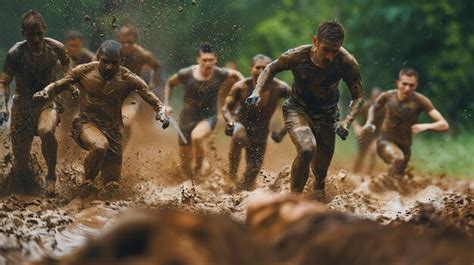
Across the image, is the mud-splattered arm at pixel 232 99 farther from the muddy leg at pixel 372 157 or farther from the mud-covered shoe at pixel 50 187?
the muddy leg at pixel 372 157

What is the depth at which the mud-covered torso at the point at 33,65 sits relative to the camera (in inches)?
499

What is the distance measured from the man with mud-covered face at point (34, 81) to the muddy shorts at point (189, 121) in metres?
2.57

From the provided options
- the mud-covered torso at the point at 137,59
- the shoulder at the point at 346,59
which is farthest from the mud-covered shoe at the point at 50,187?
the shoulder at the point at 346,59

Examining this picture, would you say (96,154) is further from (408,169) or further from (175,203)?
(408,169)

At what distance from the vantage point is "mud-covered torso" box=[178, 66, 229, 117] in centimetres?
1502

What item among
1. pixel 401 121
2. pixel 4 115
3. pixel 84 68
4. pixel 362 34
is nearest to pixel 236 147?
pixel 401 121

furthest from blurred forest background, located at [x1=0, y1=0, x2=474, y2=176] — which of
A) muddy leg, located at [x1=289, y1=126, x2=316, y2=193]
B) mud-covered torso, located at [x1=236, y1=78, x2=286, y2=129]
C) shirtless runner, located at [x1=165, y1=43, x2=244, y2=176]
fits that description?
muddy leg, located at [x1=289, y1=126, x2=316, y2=193]

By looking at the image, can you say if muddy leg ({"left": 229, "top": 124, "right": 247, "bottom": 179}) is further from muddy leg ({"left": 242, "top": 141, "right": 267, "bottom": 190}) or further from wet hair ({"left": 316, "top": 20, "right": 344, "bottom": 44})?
wet hair ({"left": 316, "top": 20, "right": 344, "bottom": 44})

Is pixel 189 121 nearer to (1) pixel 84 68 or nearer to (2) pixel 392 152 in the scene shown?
(2) pixel 392 152

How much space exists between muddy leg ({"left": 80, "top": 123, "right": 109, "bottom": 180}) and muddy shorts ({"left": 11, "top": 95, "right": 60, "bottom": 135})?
2.48 feet

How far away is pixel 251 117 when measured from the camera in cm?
1455

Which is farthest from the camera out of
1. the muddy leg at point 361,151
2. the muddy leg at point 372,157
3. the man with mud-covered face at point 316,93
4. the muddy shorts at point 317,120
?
the muddy leg at point 361,151

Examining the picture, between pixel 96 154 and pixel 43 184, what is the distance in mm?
1381

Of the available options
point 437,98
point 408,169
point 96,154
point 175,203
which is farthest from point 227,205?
point 437,98
